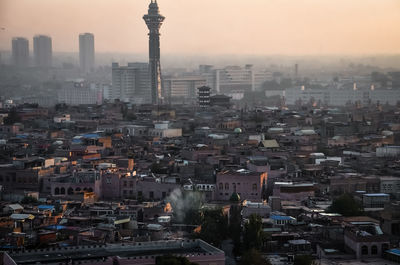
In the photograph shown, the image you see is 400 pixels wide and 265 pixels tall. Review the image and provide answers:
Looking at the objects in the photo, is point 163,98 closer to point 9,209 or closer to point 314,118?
point 314,118

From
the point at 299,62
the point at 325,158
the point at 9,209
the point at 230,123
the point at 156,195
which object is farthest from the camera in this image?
the point at 299,62

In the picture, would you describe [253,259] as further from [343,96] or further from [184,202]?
[343,96]

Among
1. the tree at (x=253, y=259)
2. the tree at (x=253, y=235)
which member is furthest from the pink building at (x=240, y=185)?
the tree at (x=253, y=259)

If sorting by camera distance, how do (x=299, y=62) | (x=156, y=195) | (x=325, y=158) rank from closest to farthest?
(x=156, y=195), (x=325, y=158), (x=299, y=62)

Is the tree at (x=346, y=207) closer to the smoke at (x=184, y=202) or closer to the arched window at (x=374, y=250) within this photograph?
the smoke at (x=184, y=202)

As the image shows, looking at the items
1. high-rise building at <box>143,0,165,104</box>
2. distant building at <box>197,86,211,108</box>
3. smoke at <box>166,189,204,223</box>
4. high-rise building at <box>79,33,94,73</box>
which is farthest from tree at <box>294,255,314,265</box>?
high-rise building at <box>79,33,94,73</box>

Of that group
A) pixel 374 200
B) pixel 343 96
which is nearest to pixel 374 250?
pixel 374 200

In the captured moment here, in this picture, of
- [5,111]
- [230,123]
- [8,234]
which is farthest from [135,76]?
[8,234]

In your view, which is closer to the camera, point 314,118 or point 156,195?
point 156,195
